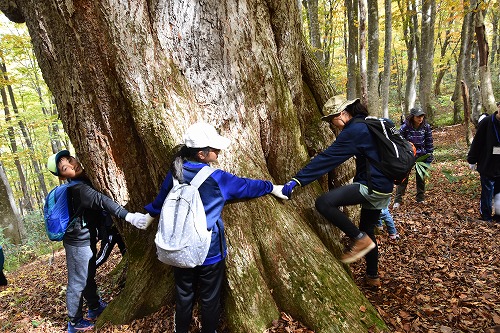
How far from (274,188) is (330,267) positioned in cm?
103

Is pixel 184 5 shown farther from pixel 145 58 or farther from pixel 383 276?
pixel 383 276

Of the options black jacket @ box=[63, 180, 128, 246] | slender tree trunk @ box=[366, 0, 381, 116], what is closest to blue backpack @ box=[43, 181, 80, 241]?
black jacket @ box=[63, 180, 128, 246]

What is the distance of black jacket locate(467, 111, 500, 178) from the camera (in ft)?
17.2

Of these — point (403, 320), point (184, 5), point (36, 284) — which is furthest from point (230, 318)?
point (36, 284)

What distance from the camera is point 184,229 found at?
2.56 metres

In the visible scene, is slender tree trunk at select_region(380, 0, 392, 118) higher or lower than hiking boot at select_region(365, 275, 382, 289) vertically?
higher

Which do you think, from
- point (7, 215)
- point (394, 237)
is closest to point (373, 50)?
point (394, 237)

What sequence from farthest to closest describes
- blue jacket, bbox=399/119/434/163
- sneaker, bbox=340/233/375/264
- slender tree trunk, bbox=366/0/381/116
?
slender tree trunk, bbox=366/0/381/116 < blue jacket, bbox=399/119/434/163 < sneaker, bbox=340/233/375/264

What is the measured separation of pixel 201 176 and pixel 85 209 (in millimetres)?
1810

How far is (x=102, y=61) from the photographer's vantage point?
3.07 m

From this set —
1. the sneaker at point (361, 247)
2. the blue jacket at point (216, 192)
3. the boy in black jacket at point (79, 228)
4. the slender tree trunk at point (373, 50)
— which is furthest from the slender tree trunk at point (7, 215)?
the slender tree trunk at point (373, 50)

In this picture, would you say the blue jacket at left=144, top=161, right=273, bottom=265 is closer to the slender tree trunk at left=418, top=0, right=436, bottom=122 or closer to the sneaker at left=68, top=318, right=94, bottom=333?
the sneaker at left=68, top=318, right=94, bottom=333

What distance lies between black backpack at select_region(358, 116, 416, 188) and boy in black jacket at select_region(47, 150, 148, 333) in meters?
2.64

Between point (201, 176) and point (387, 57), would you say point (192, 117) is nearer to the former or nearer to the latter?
point (201, 176)
